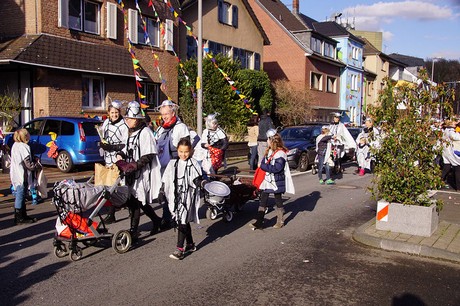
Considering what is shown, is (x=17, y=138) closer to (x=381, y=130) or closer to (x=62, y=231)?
(x=62, y=231)

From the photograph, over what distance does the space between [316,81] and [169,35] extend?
65.8ft

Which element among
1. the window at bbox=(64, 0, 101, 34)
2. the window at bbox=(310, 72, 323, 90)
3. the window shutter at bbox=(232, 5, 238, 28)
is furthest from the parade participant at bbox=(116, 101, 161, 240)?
the window at bbox=(310, 72, 323, 90)

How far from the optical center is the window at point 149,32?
75.3 ft

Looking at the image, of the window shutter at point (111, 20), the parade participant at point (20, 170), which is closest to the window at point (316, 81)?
the window shutter at point (111, 20)

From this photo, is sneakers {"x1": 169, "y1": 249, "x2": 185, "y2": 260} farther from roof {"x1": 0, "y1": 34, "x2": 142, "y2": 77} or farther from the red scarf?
roof {"x1": 0, "y1": 34, "x2": 142, "y2": 77}

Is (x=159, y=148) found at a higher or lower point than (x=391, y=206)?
higher

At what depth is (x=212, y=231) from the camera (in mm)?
7504

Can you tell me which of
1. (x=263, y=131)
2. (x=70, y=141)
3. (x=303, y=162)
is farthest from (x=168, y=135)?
(x=303, y=162)

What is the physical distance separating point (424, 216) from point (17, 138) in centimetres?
652

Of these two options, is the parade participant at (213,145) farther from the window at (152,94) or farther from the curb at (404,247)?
the window at (152,94)

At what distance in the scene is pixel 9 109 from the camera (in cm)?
1686

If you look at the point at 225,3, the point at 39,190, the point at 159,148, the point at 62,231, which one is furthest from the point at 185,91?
the point at 62,231

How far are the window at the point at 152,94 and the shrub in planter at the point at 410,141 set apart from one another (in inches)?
706

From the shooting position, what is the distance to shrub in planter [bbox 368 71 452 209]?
695 centimetres
